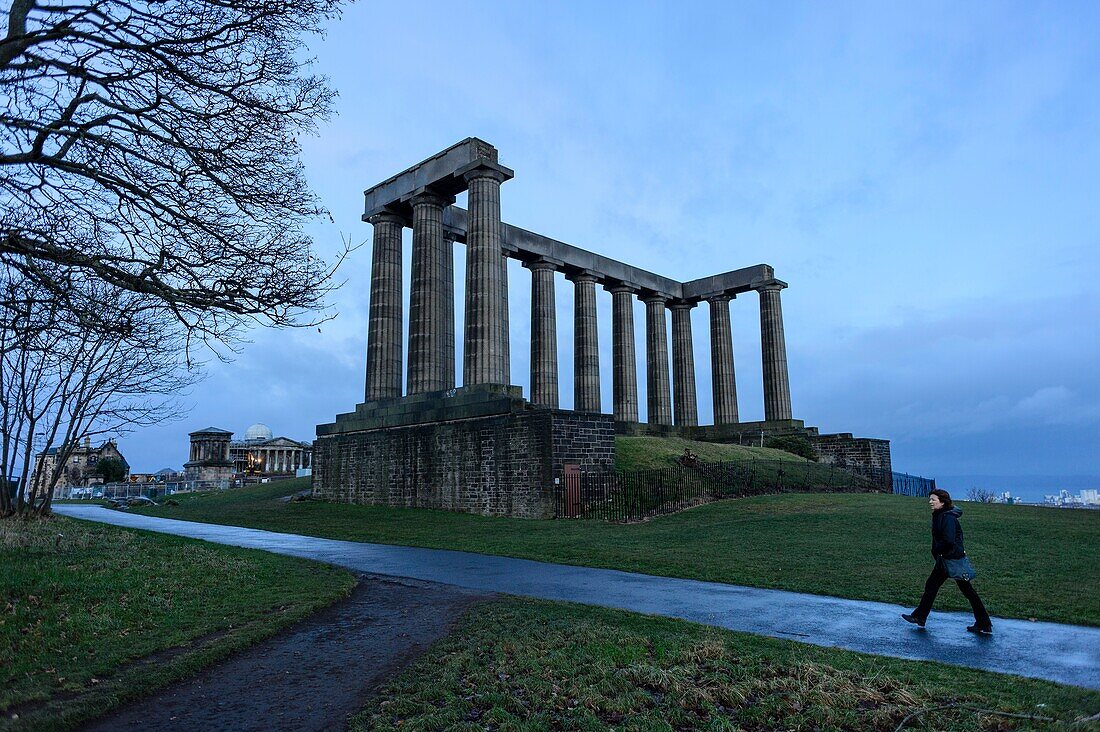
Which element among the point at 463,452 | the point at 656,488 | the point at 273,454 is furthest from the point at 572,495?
the point at 273,454

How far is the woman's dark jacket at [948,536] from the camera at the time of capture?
8727 mm

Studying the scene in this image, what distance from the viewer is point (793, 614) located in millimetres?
9000

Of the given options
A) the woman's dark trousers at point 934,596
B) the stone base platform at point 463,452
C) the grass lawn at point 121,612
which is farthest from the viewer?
the stone base platform at point 463,452

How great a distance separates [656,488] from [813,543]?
9.66m

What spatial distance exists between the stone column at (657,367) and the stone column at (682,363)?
2147mm

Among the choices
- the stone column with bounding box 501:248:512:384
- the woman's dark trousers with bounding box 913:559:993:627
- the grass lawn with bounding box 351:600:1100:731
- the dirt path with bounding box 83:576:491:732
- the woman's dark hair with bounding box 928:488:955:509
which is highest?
the stone column with bounding box 501:248:512:384

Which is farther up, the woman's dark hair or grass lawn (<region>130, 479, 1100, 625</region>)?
the woman's dark hair

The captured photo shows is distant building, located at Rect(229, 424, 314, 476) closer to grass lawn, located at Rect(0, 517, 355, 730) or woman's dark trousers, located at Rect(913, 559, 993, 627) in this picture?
grass lawn, located at Rect(0, 517, 355, 730)

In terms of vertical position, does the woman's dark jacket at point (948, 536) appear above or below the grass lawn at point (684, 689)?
above

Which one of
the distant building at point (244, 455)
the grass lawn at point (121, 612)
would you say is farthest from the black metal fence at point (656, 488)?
the distant building at point (244, 455)

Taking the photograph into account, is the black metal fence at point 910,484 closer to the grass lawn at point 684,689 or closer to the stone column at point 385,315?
the stone column at point 385,315

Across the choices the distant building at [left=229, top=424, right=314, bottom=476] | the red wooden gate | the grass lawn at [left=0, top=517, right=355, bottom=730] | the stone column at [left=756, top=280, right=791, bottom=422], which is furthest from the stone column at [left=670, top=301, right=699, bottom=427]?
the distant building at [left=229, top=424, right=314, bottom=476]

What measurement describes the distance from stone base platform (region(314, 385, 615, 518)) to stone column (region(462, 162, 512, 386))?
1.35 m

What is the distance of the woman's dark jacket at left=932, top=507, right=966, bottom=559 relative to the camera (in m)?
8.73
